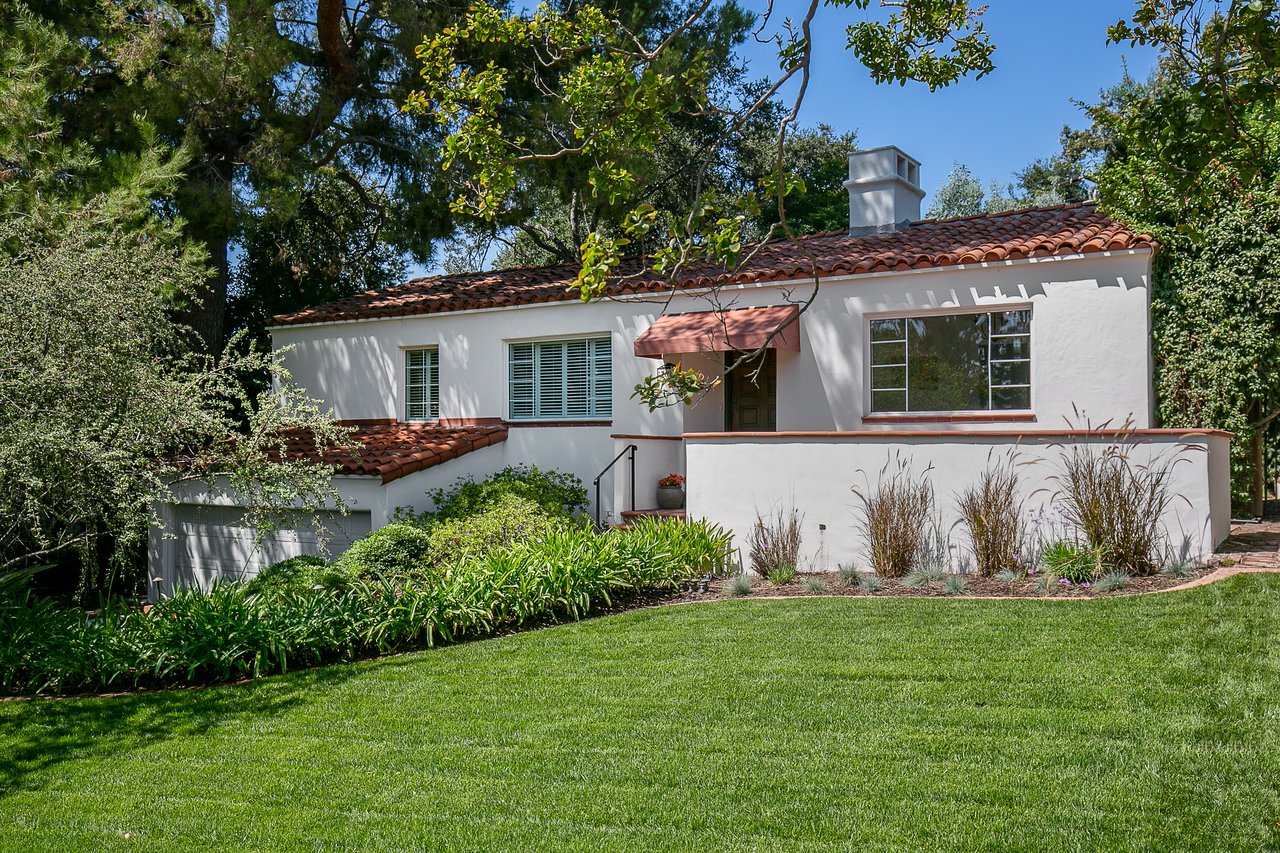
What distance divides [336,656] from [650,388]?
5174 millimetres

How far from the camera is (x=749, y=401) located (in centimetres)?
1817

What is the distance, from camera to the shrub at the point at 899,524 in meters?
12.7

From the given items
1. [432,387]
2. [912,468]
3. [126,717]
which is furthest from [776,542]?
[432,387]

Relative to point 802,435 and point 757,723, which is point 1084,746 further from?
point 802,435

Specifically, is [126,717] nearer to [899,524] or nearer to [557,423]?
[899,524]

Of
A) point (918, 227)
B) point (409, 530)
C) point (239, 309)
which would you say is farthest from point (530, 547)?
point (239, 309)

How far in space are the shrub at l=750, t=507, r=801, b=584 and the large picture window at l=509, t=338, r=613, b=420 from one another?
5.32 meters

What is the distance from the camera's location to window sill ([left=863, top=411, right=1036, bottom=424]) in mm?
14891

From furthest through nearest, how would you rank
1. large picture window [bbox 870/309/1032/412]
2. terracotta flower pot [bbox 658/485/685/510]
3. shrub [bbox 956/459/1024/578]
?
terracotta flower pot [bbox 658/485/685/510]
large picture window [bbox 870/309/1032/412]
shrub [bbox 956/459/1024/578]

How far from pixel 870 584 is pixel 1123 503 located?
9.98ft

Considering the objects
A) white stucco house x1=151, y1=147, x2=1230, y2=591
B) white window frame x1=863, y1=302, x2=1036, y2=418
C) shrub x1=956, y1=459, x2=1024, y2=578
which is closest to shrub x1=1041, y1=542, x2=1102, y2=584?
shrub x1=956, y1=459, x2=1024, y2=578

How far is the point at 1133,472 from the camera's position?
38.9 feet

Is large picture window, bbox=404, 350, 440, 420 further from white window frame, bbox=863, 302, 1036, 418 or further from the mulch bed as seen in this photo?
the mulch bed

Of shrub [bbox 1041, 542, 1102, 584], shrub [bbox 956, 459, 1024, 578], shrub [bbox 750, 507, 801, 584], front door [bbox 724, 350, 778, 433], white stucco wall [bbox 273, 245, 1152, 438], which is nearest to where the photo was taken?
shrub [bbox 1041, 542, 1102, 584]
